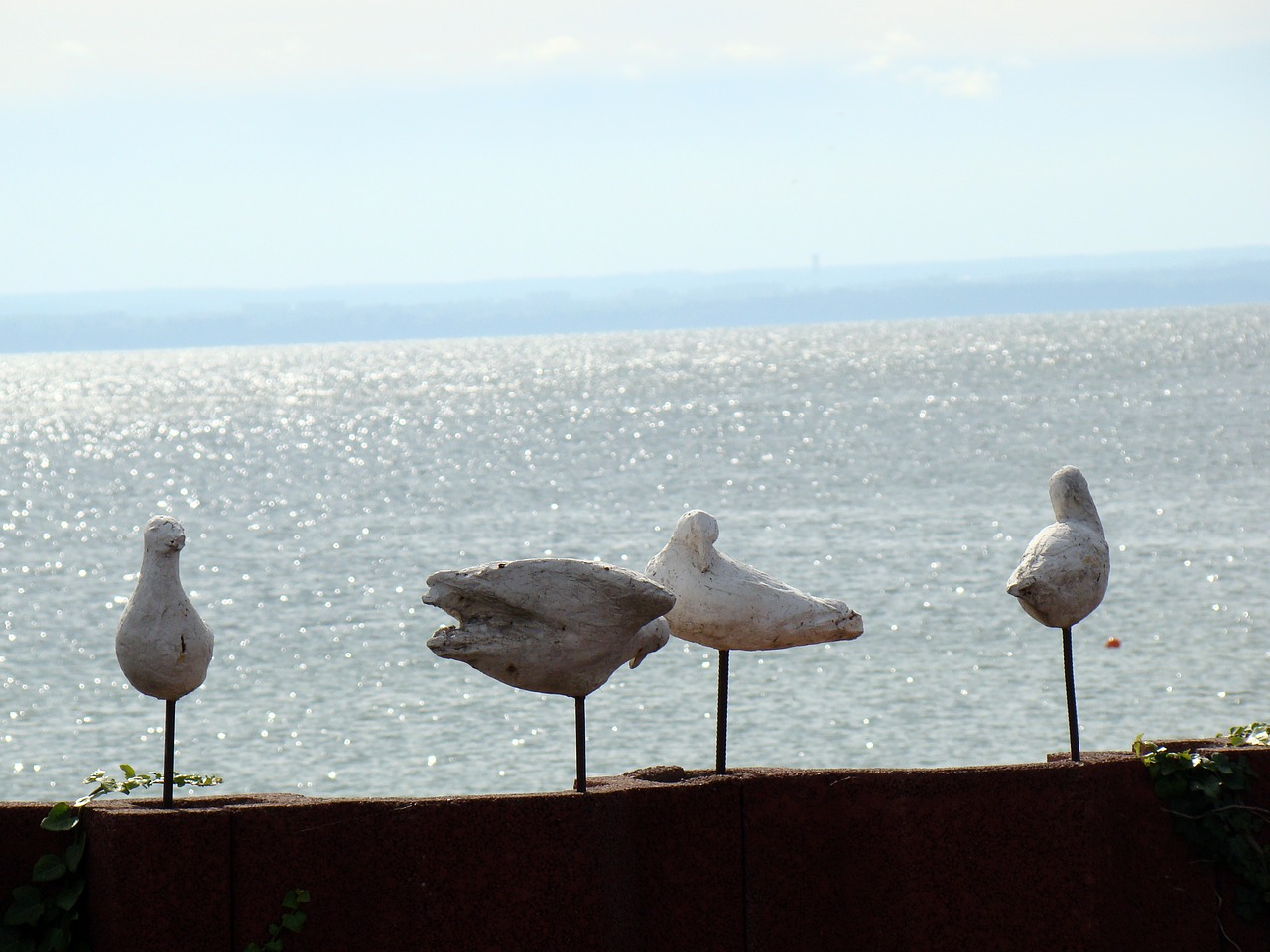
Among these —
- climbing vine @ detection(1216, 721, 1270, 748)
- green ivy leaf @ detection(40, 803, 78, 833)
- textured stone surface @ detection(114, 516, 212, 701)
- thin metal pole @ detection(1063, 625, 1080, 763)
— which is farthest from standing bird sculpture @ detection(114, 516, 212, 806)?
climbing vine @ detection(1216, 721, 1270, 748)

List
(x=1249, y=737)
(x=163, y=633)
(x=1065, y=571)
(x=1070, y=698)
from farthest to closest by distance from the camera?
(x=1249, y=737)
(x=1070, y=698)
(x=1065, y=571)
(x=163, y=633)

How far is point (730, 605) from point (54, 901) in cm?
239

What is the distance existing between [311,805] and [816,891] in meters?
1.71

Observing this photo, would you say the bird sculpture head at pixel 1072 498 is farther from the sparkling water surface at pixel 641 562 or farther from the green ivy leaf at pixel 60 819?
the sparkling water surface at pixel 641 562

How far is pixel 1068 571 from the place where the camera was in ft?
17.5

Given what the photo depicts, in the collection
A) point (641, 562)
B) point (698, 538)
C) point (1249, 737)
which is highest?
point (698, 538)

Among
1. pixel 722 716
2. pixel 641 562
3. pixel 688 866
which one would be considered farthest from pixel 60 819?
pixel 641 562

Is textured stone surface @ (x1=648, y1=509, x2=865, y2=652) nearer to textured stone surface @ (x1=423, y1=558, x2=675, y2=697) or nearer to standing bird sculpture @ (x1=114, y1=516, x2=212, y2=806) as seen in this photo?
textured stone surface @ (x1=423, y1=558, x2=675, y2=697)

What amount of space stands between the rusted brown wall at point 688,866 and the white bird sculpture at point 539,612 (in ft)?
1.46

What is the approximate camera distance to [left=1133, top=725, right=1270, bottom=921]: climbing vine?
531 centimetres

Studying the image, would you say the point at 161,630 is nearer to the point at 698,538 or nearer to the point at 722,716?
the point at 698,538

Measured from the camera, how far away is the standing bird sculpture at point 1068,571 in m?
5.33

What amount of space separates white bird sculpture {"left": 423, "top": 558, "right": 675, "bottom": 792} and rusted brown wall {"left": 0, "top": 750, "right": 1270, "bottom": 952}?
44 centimetres

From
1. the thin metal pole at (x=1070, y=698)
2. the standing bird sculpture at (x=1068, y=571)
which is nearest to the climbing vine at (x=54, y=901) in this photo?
the standing bird sculpture at (x=1068, y=571)
